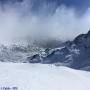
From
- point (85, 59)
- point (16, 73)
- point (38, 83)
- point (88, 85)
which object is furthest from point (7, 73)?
point (85, 59)

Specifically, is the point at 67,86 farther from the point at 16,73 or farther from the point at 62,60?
the point at 62,60

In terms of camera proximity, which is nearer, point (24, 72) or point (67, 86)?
point (67, 86)

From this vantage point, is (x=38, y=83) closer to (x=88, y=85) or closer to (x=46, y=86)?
(x=46, y=86)

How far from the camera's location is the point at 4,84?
133ft

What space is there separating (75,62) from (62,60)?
1942cm

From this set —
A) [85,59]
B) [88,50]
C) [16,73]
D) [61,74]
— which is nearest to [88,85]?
[61,74]

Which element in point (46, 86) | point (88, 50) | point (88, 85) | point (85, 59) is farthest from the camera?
point (88, 50)

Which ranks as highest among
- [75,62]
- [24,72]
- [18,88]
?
[75,62]

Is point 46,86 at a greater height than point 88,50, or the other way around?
point 88,50

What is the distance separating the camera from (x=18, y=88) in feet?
129

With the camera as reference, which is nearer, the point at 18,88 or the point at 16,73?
the point at 18,88

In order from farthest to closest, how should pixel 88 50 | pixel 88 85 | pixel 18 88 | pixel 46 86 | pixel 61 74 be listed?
pixel 88 50
pixel 61 74
pixel 88 85
pixel 46 86
pixel 18 88

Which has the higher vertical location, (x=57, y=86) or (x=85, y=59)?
(x=85, y=59)

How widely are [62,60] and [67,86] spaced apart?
153148 mm
